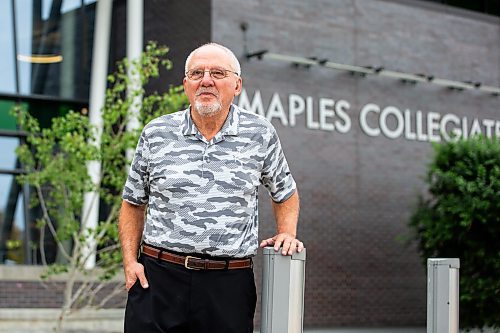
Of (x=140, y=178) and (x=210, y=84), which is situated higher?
(x=210, y=84)

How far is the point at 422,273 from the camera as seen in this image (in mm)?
15477

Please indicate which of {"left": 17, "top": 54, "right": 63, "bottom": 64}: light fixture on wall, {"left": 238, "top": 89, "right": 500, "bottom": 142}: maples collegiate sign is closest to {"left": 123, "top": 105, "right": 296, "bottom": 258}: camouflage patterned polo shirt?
{"left": 238, "top": 89, "right": 500, "bottom": 142}: maples collegiate sign

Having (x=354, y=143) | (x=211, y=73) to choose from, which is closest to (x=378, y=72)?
(x=354, y=143)

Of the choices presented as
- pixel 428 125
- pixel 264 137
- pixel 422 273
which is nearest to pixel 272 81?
pixel 428 125

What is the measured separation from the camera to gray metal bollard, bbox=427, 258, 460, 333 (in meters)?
4.89

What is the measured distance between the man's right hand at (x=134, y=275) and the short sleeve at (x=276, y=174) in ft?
2.09

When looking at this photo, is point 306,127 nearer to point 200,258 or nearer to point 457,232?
point 457,232

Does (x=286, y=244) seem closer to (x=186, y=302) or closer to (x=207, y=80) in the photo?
(x=186, y=302)

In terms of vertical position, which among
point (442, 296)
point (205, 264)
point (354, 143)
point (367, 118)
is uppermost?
point (367, 118)

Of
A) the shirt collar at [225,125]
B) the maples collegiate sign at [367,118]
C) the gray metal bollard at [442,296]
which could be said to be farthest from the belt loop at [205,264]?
the maples collegiate sign at [367,118]

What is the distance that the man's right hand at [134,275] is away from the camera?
369cm

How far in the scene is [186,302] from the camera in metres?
3.64

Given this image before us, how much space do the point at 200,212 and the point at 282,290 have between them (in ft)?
1.51

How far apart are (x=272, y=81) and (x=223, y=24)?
1165 mm
